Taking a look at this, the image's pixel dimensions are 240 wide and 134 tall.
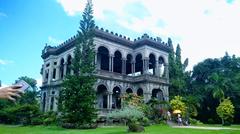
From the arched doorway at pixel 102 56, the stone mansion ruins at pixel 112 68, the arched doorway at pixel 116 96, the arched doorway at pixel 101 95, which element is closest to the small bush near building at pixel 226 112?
the stone mansion ruins at pixel 112 68

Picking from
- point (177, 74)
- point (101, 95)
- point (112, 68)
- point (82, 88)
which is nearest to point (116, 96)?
point (101, 95)

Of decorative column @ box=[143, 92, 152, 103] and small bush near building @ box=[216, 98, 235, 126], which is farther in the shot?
small bush near building @ box=[216, 98, 235, 126]

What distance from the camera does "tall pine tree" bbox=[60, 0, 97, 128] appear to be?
25844mm

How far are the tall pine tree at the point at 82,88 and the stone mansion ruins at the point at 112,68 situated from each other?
13.2ft

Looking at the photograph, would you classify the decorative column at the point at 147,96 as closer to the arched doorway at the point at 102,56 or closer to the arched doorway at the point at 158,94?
the arched doorway at the point at 158,94

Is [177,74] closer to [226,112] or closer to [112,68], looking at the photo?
[226,112]

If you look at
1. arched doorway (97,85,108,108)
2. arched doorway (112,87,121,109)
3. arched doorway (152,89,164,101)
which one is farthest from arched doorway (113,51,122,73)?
arched doorway (152,89,164,101)

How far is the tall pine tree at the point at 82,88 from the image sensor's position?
25.8 metres

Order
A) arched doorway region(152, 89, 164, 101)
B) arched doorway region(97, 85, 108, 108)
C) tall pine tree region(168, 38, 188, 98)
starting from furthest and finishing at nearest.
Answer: tall pine tree region(168, 38, 188, 98) < arched doorway region(152, 89, 164, 101) < arched doorway region(97, 85, 108, 108)

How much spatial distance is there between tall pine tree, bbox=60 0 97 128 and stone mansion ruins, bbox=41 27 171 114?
4015mm

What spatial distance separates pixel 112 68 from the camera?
3506 centimetres

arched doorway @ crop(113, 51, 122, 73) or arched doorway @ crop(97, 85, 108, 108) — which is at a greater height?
arched doorway @ crop(113, 51, 122, 73)

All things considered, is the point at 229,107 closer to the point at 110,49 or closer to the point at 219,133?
the point at 110,49

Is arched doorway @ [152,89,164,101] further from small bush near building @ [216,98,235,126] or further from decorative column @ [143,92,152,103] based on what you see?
small bush near building @ [216,98,235,126]
